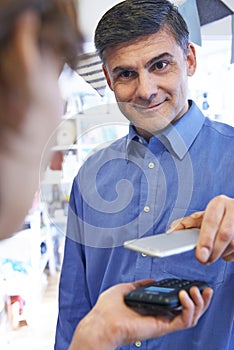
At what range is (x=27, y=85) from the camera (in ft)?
0.88

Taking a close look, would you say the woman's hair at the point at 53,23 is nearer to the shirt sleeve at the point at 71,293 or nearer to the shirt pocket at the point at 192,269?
the shirt pocket at the point at 192,269

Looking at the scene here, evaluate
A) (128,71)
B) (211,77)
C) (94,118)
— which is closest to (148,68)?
(128,71)

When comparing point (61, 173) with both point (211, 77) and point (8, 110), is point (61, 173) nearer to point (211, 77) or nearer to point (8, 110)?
point (8, 110)

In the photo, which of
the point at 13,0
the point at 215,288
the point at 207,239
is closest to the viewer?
the point at 13,0

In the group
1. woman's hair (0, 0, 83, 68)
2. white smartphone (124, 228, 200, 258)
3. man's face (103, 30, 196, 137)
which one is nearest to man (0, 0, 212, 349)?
woman's hair (0, 0, 83, 68)

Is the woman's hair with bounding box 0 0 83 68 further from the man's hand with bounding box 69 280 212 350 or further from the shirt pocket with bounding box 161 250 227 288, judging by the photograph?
the shirt pocket with bounding box 161 250 227 288

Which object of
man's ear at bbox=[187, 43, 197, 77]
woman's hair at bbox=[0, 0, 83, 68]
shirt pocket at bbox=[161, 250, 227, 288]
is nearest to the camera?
woman's hair at bbox=[0, 0, 83, 68]

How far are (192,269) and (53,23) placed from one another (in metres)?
0.55

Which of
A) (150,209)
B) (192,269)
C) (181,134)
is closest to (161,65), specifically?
(181,134)

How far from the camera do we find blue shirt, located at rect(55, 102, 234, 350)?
69 centimetres

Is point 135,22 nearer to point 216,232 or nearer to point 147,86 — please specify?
point 147,86

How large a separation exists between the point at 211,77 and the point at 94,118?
2.10m

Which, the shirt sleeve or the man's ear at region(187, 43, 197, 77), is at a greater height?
the man's ear at region(187, 43, 197, 77)

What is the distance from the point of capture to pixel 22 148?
0.30 m
